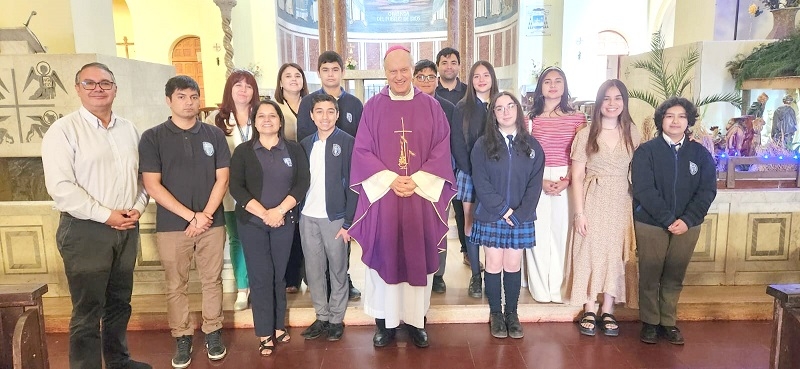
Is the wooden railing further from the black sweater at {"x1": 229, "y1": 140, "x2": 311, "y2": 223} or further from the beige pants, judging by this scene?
the beige pants

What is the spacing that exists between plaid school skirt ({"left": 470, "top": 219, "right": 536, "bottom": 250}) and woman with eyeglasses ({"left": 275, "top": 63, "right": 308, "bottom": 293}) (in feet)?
Answer: 3.76

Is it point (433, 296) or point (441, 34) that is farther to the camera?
point (441, 34)

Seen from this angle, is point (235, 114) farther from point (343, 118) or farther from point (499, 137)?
point (499, 137)

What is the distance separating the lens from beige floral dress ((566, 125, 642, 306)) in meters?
2.93

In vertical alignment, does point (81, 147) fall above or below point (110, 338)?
above

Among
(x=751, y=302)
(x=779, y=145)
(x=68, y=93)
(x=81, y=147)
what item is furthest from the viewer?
(x=68, y=93)

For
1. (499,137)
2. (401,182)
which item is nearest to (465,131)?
(499,137)

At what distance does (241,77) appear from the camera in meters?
2.98

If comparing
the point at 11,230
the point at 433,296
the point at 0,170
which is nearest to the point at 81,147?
the point at 11,230

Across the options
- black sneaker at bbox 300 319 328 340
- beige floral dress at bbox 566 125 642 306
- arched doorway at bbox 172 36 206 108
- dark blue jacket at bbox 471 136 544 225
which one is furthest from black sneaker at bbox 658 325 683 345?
arched doorway at bbox 172 36 206 108

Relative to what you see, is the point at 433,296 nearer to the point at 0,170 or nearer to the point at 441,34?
the point at 0,170

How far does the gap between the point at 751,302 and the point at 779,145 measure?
4.25 ft

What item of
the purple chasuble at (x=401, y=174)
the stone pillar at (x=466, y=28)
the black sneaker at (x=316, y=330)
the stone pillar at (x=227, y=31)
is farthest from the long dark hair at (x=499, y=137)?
the stone pillar at (x=466, y=28)

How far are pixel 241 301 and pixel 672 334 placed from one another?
264 cm
